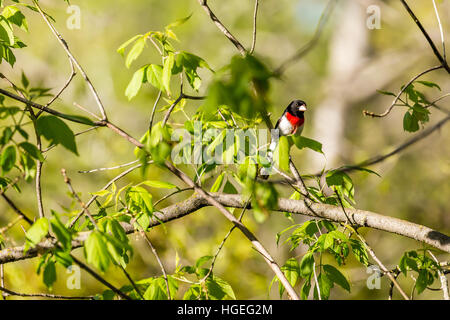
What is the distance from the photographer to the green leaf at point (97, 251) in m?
1.47

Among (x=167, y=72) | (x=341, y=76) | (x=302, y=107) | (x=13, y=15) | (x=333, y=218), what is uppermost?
(x=341, y=76)

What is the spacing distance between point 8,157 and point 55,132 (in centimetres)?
20

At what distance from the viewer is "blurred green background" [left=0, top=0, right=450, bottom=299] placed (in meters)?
6.77

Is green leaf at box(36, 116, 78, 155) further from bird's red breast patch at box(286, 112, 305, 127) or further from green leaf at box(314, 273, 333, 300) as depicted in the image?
bird's red breast patch at box(286, 112, 305, 127)

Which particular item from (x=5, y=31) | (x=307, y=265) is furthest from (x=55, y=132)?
(x=307, y=265)

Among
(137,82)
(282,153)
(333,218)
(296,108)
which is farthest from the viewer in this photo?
(296,108)

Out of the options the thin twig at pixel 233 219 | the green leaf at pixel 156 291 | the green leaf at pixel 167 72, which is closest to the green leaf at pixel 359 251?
the thin twig at pixel 233 219

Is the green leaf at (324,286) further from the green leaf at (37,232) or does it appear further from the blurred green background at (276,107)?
the blurred green background at (276,107)

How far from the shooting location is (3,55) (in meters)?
2.20

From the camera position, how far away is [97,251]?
1.48 m

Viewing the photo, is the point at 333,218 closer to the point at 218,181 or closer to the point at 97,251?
the point at 218,181

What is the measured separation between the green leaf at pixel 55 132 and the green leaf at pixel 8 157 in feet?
0.41
